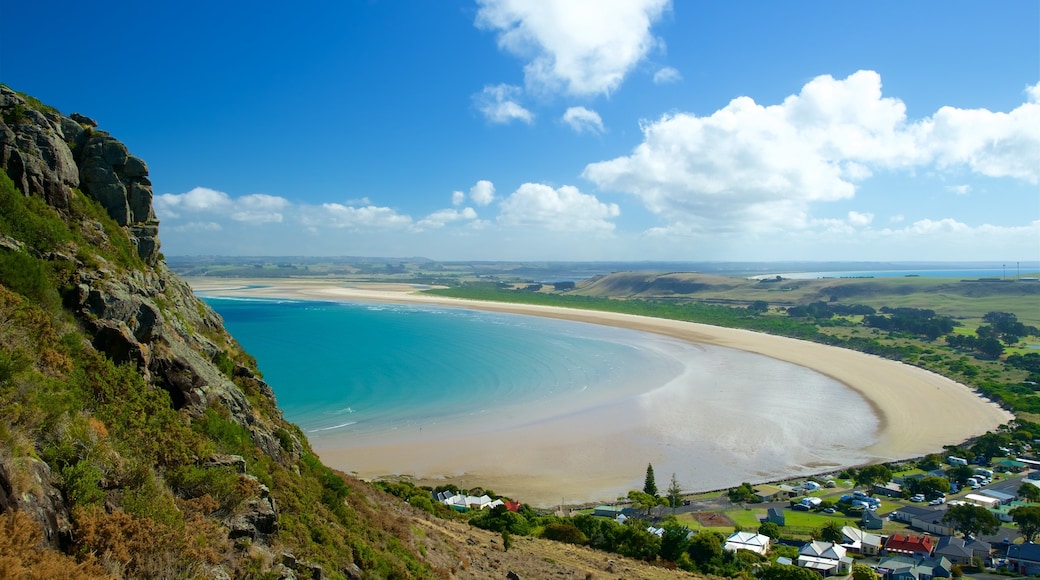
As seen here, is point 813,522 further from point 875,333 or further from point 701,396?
point 875,333

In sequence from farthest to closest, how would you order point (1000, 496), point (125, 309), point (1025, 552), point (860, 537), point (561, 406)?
point (561, 406), point (1000, 496), point (860, 537), point (1025, 552), point (125, 309)

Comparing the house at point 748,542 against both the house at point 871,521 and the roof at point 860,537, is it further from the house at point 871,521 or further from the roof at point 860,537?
the house at point 871,521

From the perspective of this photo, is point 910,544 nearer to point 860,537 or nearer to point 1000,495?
point 860,537

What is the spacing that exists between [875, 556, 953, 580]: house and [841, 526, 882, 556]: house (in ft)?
4.35

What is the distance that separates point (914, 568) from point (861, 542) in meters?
3.18

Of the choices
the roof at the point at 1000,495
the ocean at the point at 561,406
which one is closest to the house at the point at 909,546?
the ocean at the point at 561,406

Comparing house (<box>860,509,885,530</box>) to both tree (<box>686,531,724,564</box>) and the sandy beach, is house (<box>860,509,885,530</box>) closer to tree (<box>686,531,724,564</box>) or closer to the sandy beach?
the sandy beach

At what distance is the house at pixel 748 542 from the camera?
25781 millimetres

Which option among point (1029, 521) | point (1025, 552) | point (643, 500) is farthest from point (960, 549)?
point (643, 500)

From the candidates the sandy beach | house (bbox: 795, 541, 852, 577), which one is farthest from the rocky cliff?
the sandy beach

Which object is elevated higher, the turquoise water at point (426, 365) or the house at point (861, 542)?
the turquoise water at point (426, 365)

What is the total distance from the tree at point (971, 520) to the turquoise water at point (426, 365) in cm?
2735

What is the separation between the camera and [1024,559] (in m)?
26.3

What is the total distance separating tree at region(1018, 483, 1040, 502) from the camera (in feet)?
108
